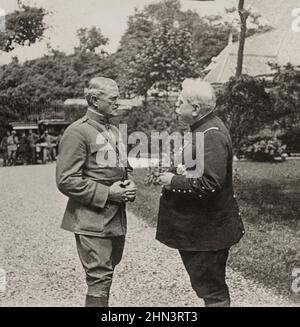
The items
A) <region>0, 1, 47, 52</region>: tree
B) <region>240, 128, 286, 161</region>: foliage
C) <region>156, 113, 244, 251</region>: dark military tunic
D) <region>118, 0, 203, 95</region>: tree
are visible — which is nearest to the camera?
<region>156, 113, 244, 251</region>: dark military tunic

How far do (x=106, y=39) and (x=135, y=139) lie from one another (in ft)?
15.7

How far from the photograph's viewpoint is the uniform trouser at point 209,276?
9.78ft

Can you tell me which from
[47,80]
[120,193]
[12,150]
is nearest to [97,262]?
[120,193]

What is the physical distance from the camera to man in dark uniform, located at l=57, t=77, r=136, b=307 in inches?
116

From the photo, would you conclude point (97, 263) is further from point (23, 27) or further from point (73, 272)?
point (23, 27)

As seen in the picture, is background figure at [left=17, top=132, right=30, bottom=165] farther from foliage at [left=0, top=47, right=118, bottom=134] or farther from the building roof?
the building roof

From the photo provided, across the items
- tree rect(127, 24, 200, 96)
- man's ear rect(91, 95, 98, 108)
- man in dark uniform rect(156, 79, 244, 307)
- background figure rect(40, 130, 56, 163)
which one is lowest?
background figure rect(40, 130, 56, 163)

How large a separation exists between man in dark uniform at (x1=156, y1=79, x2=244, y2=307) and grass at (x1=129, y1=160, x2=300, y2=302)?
0.89m

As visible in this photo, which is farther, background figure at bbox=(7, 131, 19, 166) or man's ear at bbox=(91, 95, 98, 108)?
background figure at bbox=(7, 131, 19, 166)

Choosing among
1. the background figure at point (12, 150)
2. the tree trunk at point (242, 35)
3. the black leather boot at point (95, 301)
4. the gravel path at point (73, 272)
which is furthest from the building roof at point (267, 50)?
the background figure at point (12, 150)

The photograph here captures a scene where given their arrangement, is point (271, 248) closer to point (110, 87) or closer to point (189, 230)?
point (189, 230)

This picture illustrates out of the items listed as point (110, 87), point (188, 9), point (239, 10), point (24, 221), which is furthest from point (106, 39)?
point (24, 221)

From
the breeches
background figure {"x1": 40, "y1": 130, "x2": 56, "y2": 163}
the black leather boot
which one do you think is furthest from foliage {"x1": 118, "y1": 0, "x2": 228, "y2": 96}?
background figure {"x1": 40, "y1": 130, "x2": 56, "y2": 163}

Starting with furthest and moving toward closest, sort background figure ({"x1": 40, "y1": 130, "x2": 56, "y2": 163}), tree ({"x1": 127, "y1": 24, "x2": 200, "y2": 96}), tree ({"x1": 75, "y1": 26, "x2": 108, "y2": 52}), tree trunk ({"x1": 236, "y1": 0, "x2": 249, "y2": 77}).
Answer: background figure ({"x1": 40, "y1": 130, "x2": 56, "y2": 163})
tree ({"x1": 127, "y1": 24, "x2": 200, "y2": 96})
tree trunk ({"x1": 236, "y1": 0, "x2": 249, "y2": 77})
tree ({"x1": 75, "y1": 26, "x2": 108, "y2": 52})
